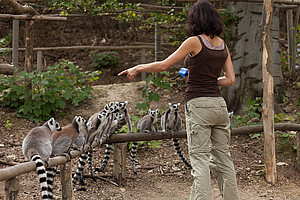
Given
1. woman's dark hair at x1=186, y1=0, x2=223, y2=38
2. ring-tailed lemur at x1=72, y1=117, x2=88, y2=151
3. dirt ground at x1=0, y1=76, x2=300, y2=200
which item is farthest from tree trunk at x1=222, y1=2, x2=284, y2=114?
woman's dark hair at x1=186, y1=0, x2=223, y2=38

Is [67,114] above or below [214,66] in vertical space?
below

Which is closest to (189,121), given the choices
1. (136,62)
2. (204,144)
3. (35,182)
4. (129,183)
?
(204,144)

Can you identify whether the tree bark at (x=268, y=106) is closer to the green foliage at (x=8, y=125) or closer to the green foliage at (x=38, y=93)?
the green foliage at (x=38, y=93)

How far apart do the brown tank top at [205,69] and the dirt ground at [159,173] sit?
202 cm

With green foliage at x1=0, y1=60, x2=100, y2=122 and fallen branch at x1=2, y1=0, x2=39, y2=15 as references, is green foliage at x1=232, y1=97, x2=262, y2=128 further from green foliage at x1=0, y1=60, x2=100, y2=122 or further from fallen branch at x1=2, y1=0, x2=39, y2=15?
fallen branch at x1=2, y1=0, x2=39, y2=15

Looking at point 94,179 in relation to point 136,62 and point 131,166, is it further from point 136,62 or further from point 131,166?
point 136,62

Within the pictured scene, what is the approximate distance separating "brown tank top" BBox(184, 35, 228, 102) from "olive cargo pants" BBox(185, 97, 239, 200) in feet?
0.22

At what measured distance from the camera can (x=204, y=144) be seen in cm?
276

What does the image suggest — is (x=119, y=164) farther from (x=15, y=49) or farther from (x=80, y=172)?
(x=15, y=49)

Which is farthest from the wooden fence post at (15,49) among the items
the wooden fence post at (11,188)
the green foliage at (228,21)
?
the wooden fence post at (11,188)

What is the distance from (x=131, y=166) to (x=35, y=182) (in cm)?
140

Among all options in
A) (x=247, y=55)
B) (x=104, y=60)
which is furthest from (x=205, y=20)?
(x=104, y=60)

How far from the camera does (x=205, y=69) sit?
277cm

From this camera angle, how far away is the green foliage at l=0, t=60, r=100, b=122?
6379mm
